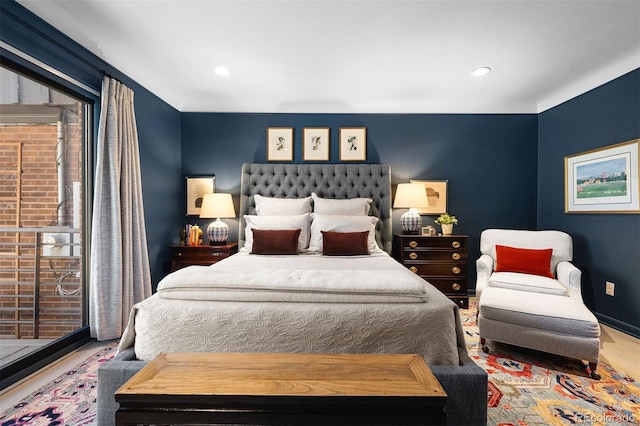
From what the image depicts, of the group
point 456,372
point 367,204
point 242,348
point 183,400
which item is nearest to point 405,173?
point 367,204

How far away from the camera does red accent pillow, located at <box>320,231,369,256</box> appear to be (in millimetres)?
2896

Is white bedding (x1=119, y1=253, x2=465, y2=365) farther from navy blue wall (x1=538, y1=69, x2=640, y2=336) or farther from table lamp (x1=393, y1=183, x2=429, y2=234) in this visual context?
navy blue wall (x1=538, y1=69, x2=640, y2=336)

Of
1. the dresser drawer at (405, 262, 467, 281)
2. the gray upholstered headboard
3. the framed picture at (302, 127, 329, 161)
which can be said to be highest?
the framed picture at (302, 127, 329, 161)

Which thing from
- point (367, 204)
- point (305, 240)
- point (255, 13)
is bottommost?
point (305, 240)

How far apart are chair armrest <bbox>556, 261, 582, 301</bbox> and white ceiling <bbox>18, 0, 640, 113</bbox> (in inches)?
75.5

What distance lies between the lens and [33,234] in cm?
288

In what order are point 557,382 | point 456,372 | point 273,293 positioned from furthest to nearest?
point 557,382 → point 273,293 → point 456,372

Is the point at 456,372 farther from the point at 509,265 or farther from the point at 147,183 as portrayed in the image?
the point at 147,183

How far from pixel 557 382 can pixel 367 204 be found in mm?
2233

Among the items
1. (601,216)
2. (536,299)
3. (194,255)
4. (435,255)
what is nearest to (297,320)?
(536,299)

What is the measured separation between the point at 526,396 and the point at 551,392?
19 cm

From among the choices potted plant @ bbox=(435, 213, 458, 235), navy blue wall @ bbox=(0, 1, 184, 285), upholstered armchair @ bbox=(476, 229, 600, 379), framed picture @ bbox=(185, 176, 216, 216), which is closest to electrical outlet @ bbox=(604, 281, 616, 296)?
upholstered armchair @ bbox=(476, 229, 600, 379)

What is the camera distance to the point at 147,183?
3.21 m

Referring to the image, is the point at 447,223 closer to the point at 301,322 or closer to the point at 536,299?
the point at 536,299
